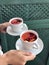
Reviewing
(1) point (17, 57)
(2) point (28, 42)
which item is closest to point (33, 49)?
(2) point (28, 42)

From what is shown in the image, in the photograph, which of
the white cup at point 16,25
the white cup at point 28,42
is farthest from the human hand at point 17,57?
the white cup at point 16,25

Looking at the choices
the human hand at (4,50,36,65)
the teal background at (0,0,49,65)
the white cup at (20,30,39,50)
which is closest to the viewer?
the human hand at (4,50,36,65)

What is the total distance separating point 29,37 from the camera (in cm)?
96

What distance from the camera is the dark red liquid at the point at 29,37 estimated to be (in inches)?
37.6

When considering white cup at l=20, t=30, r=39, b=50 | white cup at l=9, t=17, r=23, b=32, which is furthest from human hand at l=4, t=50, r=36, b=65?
white cup at l=9, t=17, r=23, b=32

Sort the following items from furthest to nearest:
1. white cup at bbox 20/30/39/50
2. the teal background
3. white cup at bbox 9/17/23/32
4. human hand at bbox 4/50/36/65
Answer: the teal background < white cup at bbox 9/17/23/32 < white cup at bbox 20/30/39/50 < human hand at bbox 4/50/36/65

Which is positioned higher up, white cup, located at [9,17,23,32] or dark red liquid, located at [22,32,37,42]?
white cup, located at [9,17,23,32]

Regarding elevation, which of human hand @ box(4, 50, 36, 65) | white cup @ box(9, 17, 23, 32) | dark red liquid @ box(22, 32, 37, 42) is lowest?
human hand @ box(4, 50, 36, 65)

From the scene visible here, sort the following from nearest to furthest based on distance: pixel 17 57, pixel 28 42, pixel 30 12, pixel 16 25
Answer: pixel 17 57
pixel 28 42
pixel 16 25
pixel 30 12

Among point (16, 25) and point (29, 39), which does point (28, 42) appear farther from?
point (16, 25)

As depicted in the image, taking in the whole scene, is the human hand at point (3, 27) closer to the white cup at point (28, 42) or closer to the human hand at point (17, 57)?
the white cup at point (28, 42)

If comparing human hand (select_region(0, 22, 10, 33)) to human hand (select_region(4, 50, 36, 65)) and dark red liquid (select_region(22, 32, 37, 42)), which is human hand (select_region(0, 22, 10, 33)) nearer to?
dark red liquid (select_region(22, 32, 37, 42))

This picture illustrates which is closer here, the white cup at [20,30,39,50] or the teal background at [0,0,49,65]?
the white cup at [20,30,39,50]

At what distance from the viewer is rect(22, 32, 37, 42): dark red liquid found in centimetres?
96
